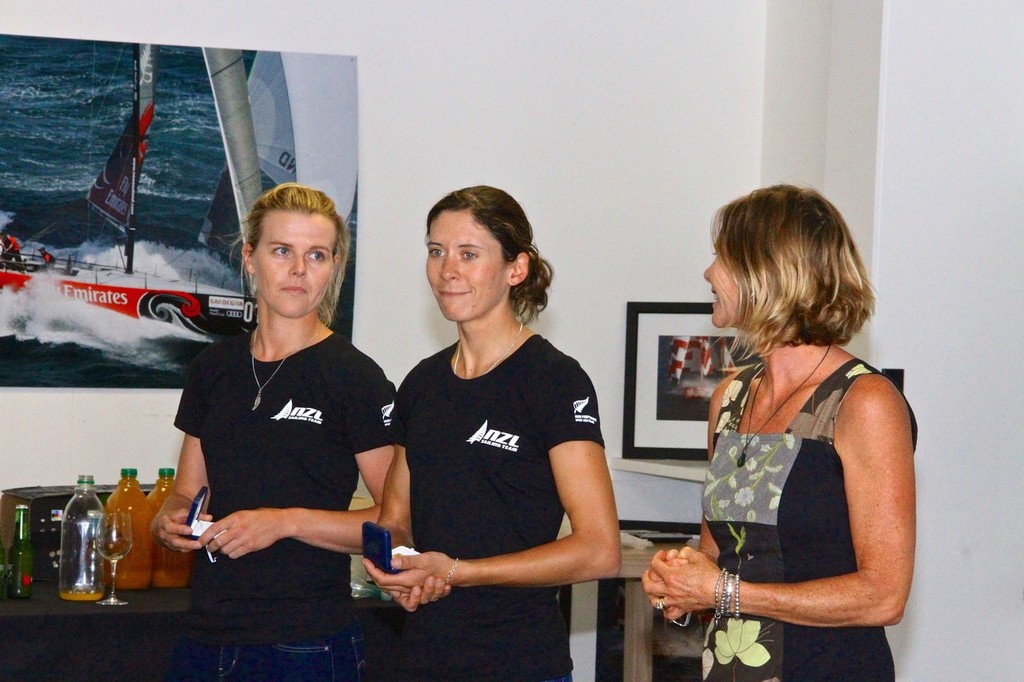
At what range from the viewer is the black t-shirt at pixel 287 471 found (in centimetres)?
192

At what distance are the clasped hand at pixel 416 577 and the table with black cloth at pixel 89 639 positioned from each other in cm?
100

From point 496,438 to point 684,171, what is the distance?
2160 mm

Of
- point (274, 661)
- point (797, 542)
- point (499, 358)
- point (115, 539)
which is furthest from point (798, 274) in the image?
point (115, 539)

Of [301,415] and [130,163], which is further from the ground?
[130,163]

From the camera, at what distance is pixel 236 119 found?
3.39 meters

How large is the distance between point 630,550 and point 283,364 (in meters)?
1.57

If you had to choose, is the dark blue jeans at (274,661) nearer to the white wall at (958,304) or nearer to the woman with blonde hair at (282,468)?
the woman with blonde hair at (282,468)

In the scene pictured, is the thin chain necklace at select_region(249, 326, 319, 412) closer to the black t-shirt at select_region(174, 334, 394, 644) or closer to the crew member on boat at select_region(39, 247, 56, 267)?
the black t-shirt at select_region(174, 334, 394, 644)

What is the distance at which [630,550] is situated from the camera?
3273 mm

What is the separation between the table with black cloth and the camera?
2471mm

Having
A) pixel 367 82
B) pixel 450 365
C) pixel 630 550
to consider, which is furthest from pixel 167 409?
pixel 450 365

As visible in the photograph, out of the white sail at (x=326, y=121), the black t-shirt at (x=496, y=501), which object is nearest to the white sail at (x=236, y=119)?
the white sail at (x=326, y=121)

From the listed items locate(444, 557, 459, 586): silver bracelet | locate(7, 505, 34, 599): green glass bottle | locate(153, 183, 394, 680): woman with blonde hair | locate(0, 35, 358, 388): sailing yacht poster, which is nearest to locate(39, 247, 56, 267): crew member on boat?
locate(0, 35, 358, 388): sailing yacht poster

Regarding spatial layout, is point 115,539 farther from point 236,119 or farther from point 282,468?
point 236,119
